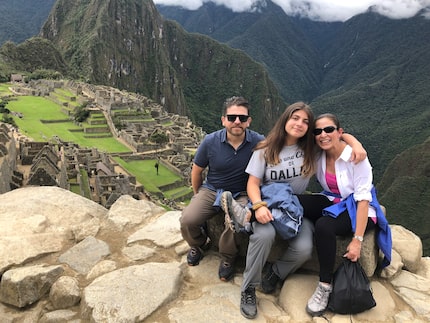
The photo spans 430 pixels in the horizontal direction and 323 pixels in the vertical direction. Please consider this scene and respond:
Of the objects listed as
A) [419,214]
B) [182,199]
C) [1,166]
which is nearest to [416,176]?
[419,214]

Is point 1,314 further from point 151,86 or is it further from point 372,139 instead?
point 151,86

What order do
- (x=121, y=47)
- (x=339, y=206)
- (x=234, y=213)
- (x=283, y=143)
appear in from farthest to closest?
(x=121, y=47) < (x=283, y=143) < (x=339, y=206) < (x=234, y=213)

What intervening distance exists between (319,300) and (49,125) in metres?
40.7

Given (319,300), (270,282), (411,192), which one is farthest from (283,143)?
(411,192)

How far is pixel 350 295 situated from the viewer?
437 centimetres

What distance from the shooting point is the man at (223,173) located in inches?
204

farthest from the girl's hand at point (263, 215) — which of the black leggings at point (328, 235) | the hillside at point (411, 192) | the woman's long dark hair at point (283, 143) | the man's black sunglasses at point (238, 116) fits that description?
the hillside at point (411, 192)

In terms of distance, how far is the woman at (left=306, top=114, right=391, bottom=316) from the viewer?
14.8ft

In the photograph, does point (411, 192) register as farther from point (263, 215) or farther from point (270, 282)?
point (263, 215)

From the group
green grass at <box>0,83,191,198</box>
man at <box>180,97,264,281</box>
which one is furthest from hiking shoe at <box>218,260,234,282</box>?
green grass at <box>0,83,191,198</box>

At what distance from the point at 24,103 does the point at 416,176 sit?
60017 millimetres

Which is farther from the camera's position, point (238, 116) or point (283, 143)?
point (238, 116)

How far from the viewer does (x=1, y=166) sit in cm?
1066

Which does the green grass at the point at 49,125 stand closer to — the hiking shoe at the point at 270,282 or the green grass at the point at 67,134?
the green grass at the point at 67,134
